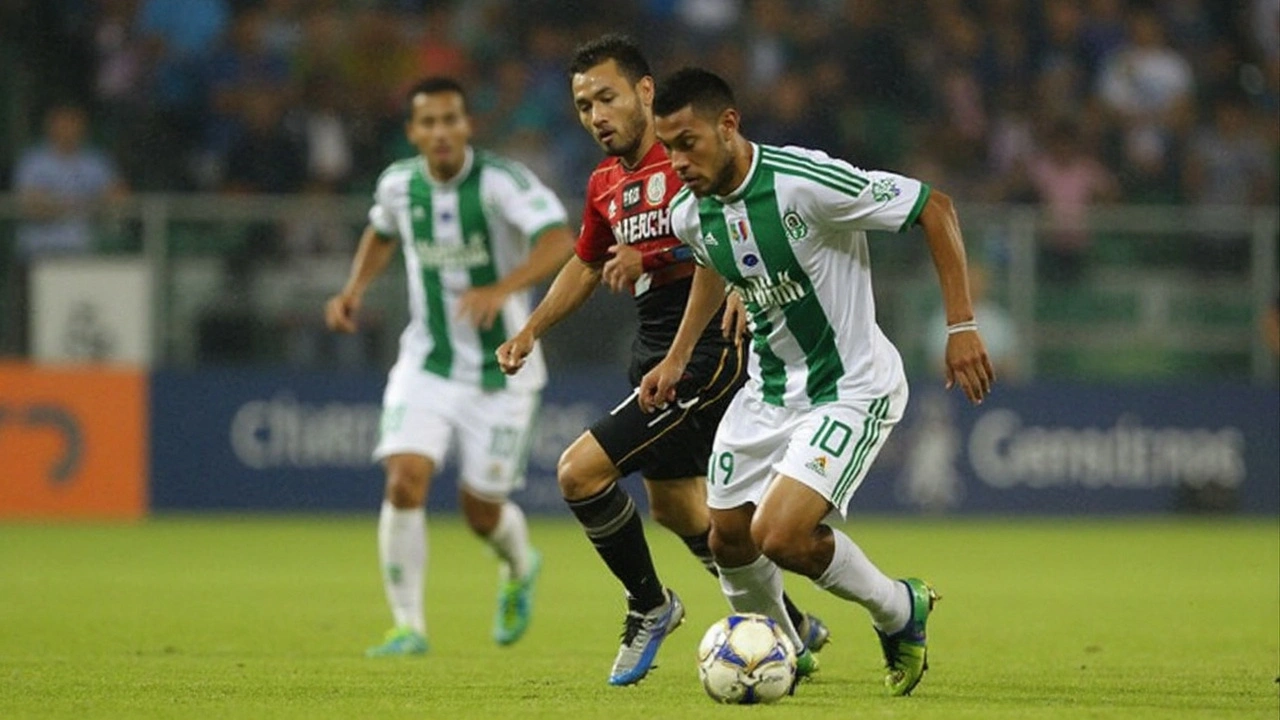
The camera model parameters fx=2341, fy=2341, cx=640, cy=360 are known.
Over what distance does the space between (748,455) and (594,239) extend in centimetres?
121

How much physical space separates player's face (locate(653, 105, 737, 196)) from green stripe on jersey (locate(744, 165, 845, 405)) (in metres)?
0.15

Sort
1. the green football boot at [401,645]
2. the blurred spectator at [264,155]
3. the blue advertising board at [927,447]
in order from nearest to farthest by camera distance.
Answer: the green football boot at [401,645] → the blue advertising board at [927,447] → the blurred spectator at [264,155]

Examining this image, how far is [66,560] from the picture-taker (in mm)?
14656

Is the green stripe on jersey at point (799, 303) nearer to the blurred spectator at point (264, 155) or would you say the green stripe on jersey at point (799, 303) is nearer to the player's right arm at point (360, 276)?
the player's right arm at point (360, 276)

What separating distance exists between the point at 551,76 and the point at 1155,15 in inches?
228

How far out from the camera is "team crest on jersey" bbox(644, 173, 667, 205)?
822 centimetres

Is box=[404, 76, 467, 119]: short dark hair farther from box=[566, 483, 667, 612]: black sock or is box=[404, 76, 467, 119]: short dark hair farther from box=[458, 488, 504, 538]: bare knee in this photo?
box=[566, 483, 667, 612]: black sock

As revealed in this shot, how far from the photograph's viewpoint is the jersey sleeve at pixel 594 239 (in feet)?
27.8

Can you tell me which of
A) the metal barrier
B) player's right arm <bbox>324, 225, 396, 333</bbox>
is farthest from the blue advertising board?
player's right arm <bbox>324, 225, 396, 333</bbox>

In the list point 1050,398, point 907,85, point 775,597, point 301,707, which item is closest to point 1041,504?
point 1050,398

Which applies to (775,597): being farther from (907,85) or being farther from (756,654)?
(907,85)

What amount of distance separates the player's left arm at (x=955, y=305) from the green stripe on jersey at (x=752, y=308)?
624 mm

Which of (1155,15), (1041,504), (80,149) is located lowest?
(1041,504)

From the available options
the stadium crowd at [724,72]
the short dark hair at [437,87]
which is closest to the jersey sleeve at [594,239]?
the short dark hair at [437,87]
